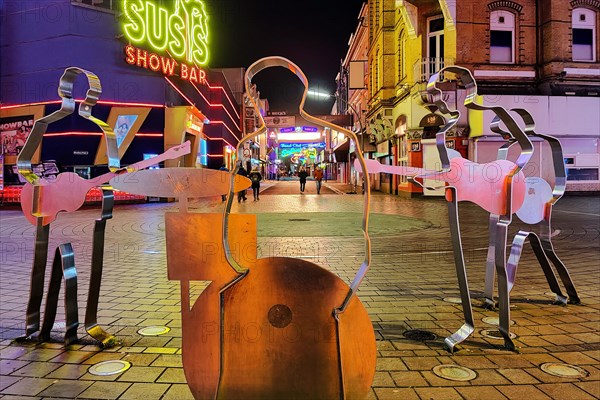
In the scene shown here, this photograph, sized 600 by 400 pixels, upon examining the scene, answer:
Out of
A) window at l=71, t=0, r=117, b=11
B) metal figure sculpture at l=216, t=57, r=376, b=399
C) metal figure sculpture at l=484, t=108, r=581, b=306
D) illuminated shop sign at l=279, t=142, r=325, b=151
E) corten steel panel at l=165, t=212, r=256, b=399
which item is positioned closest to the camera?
metal figure sculpture at l=216, t=57, r=376, b=399

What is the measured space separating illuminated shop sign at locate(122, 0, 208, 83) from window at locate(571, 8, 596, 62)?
831 inches

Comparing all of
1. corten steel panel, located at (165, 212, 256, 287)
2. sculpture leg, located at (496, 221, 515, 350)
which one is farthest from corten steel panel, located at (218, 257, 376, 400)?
sculpture leg, located at (496, 221, 515, 350)

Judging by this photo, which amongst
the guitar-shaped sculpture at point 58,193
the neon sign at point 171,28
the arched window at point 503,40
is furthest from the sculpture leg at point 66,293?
the arched window at point 503,40

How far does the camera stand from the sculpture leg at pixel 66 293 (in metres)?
3.83

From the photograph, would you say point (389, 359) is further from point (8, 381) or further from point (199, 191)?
point (8, 381)

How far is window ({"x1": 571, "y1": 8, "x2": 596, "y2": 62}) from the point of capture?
22453 millimetres

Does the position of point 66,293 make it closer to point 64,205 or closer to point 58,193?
point 64,205

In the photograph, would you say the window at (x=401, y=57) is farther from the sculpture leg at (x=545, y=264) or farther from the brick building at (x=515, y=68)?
the sculpture leg at (x=545, y=264)

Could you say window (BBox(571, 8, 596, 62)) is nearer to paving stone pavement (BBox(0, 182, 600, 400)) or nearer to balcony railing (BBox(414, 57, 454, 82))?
balcony railing (BBox(414, 57, 454, 82))

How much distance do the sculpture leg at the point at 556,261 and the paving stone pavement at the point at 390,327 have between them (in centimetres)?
13

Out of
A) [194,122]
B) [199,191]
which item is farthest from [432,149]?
[199,191]

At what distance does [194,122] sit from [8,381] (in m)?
25.4

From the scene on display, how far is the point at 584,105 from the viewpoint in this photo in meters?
22.0

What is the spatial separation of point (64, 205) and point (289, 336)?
2.62 m
